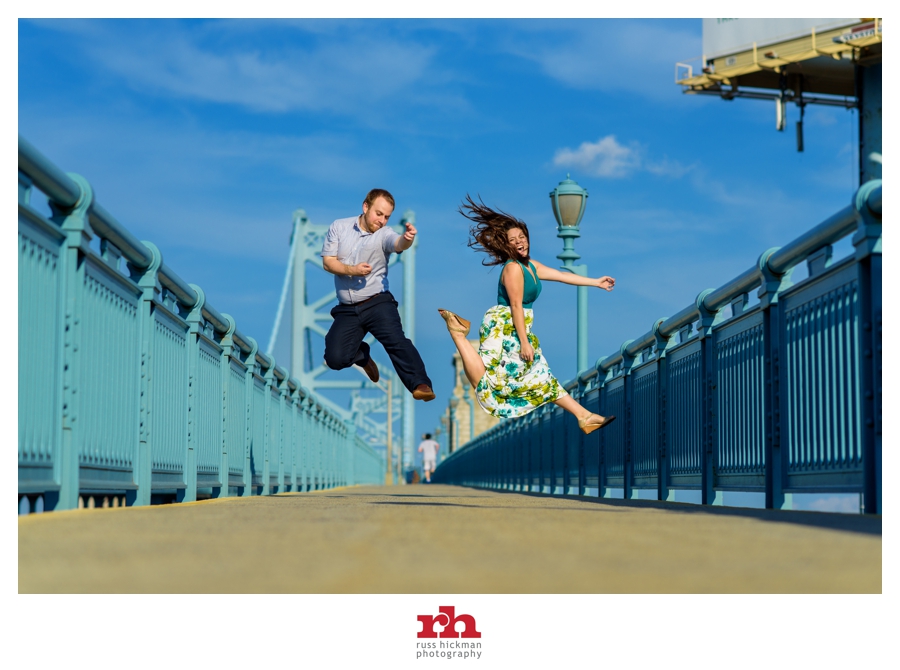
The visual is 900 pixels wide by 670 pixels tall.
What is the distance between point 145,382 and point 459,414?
4148cm

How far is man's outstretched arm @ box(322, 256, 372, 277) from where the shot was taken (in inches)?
256

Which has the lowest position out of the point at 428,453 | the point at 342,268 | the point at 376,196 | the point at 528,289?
the point at 428,453

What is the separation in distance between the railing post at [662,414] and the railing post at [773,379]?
2.13 m

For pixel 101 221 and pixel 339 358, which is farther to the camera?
pixel 339 358

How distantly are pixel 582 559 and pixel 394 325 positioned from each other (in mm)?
4392

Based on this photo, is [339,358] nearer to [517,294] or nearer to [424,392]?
[424,392]

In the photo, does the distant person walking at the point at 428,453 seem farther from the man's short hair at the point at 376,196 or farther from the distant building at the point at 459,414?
the man's short hair at the point at 376,196

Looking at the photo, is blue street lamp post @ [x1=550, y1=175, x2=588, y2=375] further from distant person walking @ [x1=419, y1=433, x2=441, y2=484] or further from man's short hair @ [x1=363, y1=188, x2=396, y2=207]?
distant person walking @ [x1=419, y1=433, x2=441, y2=484]

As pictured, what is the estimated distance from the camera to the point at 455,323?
6.77 metres
